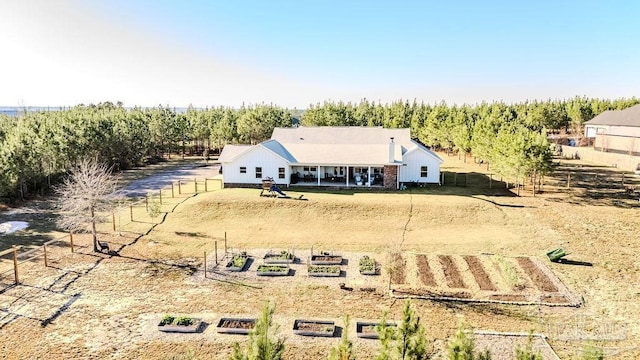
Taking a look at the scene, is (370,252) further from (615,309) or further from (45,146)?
(45,146)

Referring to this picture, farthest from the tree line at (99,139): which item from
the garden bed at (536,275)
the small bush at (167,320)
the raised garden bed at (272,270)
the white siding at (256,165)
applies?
the garden bed at (536,275)

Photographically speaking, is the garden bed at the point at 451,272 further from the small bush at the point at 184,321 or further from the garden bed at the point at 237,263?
the small bush at the point at 184,321

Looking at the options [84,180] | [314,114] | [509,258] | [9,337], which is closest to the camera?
[9,337]

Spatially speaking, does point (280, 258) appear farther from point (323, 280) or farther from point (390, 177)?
point (390, 177)

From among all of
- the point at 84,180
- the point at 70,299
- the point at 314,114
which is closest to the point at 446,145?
the point at 314,114

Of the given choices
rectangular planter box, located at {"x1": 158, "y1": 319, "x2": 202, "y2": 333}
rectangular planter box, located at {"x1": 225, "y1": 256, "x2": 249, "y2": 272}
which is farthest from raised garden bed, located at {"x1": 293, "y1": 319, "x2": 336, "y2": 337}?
rectangular planter box, located at {"x1": 225, "y1": 256, "x2": 249, "y2": 272}

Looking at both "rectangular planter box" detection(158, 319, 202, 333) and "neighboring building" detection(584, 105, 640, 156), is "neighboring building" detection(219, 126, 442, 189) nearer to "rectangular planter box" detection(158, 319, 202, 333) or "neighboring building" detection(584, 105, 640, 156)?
"rectangular planter box" detection(158, 319, 202, 333)
